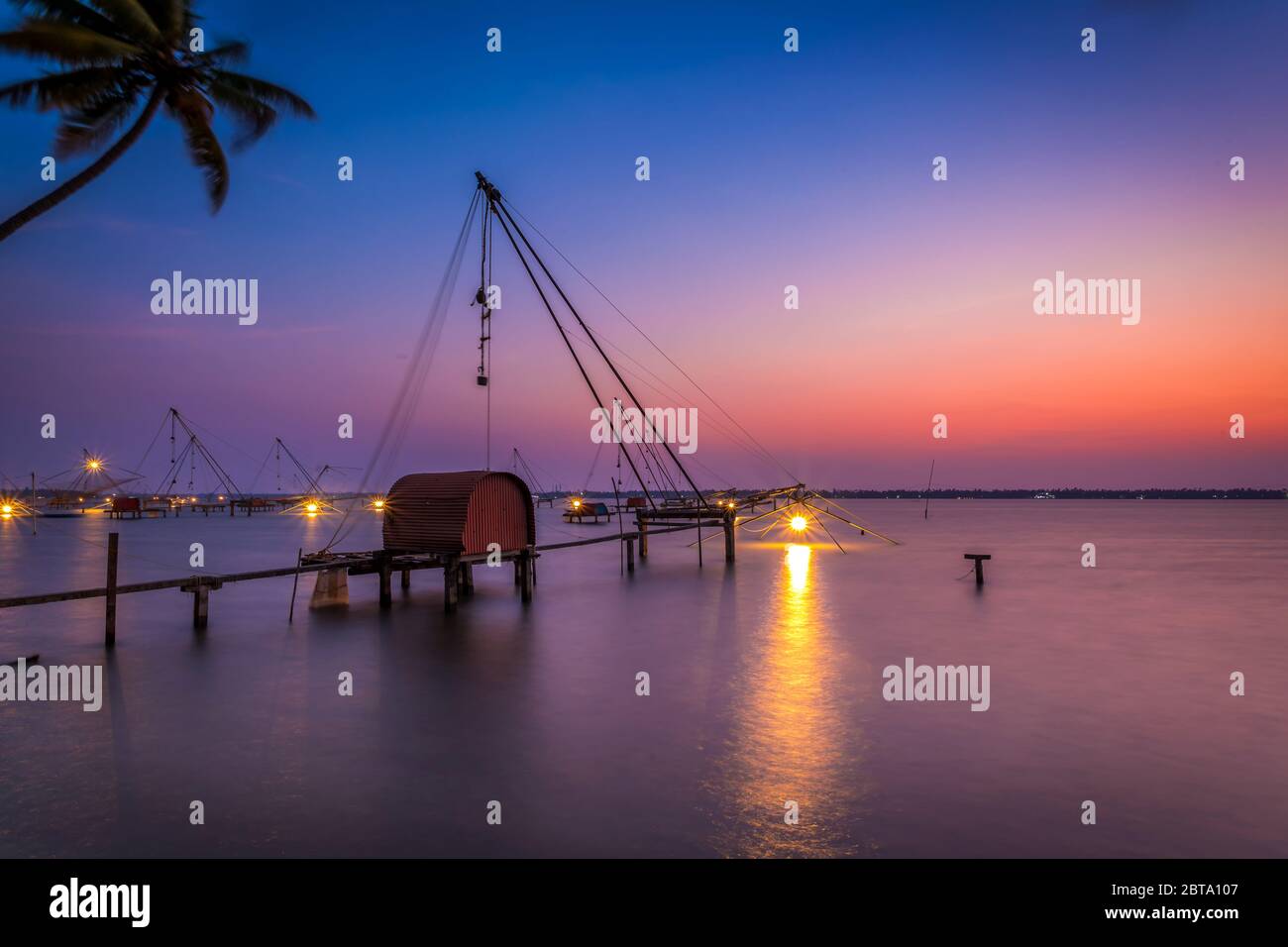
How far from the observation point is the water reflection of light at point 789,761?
7734 millimetres

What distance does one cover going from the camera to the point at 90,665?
16625 millimetres

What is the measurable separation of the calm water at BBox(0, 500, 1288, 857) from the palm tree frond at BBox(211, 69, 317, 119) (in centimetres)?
1537

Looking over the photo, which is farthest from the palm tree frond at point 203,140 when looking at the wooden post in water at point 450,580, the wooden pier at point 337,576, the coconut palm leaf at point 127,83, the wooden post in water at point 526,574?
the wooden post in water at point 526,574

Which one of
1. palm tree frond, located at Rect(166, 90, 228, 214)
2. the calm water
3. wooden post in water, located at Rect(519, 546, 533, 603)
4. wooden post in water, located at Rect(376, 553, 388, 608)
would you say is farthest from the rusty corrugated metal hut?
palm tree frond, located at Rect(166, 90, 228, 214)

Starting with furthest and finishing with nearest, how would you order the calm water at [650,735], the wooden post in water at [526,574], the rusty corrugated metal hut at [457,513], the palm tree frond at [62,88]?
the wooden post in water at [526,574]
the rusty corrugated metal hut at [457,513]
the palm tree frond at [62,88]
the calm water at [650,735]

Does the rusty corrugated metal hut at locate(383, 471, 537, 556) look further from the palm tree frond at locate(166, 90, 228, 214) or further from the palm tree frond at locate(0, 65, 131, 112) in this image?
the palm tree frond at locate(0, 65, 131, 112)

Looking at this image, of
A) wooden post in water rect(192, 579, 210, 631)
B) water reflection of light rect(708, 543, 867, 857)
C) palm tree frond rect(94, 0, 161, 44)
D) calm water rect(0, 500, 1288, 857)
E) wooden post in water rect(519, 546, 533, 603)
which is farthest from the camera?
wooden post in water rect(519, 546, 533, 603)

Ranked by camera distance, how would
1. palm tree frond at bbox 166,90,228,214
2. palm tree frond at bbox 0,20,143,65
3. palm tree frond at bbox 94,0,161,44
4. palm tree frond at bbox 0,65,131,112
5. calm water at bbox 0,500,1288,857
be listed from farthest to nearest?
palm tree frond at bbox 166,90,228,214 → palm tree frond at bbox 0,65,131,112 → palm tree frond at bbox 94,0,161,44 → palm tree frond at bbox 0,20,143,65 → calm water at bbox 0,500,1288,857

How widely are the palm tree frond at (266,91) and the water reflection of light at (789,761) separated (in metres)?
20.3

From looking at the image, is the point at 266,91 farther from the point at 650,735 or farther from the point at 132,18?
the point at 650,735

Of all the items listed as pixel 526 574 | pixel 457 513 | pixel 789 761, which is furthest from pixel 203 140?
pixel 789 761

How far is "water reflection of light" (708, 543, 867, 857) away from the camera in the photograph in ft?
25.4

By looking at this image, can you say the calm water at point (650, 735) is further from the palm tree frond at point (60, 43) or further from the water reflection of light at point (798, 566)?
the palm tree frond at point (60, 43)
